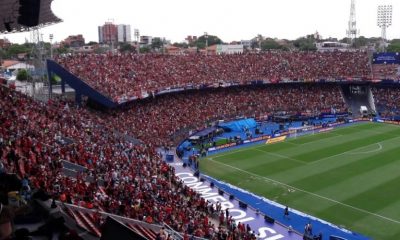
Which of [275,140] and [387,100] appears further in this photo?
[387,100]

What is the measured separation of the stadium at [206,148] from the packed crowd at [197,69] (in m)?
0.22

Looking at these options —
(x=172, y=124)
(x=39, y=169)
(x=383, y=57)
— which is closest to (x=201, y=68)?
(x=172, y=124)

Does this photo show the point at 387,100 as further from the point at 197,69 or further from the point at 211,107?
the point at 197,69

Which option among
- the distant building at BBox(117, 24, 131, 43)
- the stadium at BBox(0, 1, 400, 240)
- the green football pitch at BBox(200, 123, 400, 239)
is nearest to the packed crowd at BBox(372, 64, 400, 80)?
the stadium at BBox(0, 1, 400, 240)

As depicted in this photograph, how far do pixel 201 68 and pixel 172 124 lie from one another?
1386 centimetres

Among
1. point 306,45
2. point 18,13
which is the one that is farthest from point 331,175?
point 306,45

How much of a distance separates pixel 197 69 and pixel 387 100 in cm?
2753

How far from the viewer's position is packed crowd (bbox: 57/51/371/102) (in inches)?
1658

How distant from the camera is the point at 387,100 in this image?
59.1 meters

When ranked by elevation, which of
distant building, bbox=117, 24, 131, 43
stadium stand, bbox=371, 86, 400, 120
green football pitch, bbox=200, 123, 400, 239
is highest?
distant building, bbox=117, 24, 131, 43

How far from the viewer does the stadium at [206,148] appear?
15.8m

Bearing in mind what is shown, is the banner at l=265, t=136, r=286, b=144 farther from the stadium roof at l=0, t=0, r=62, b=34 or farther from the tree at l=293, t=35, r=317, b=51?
the tree at l=293, t=35, r=317, b=51

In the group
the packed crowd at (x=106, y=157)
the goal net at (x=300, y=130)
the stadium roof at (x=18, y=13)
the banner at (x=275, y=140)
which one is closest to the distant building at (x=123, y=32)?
the packed crowd at (x=106, y=157)

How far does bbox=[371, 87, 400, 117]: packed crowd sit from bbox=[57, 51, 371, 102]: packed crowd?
10.3 ft
